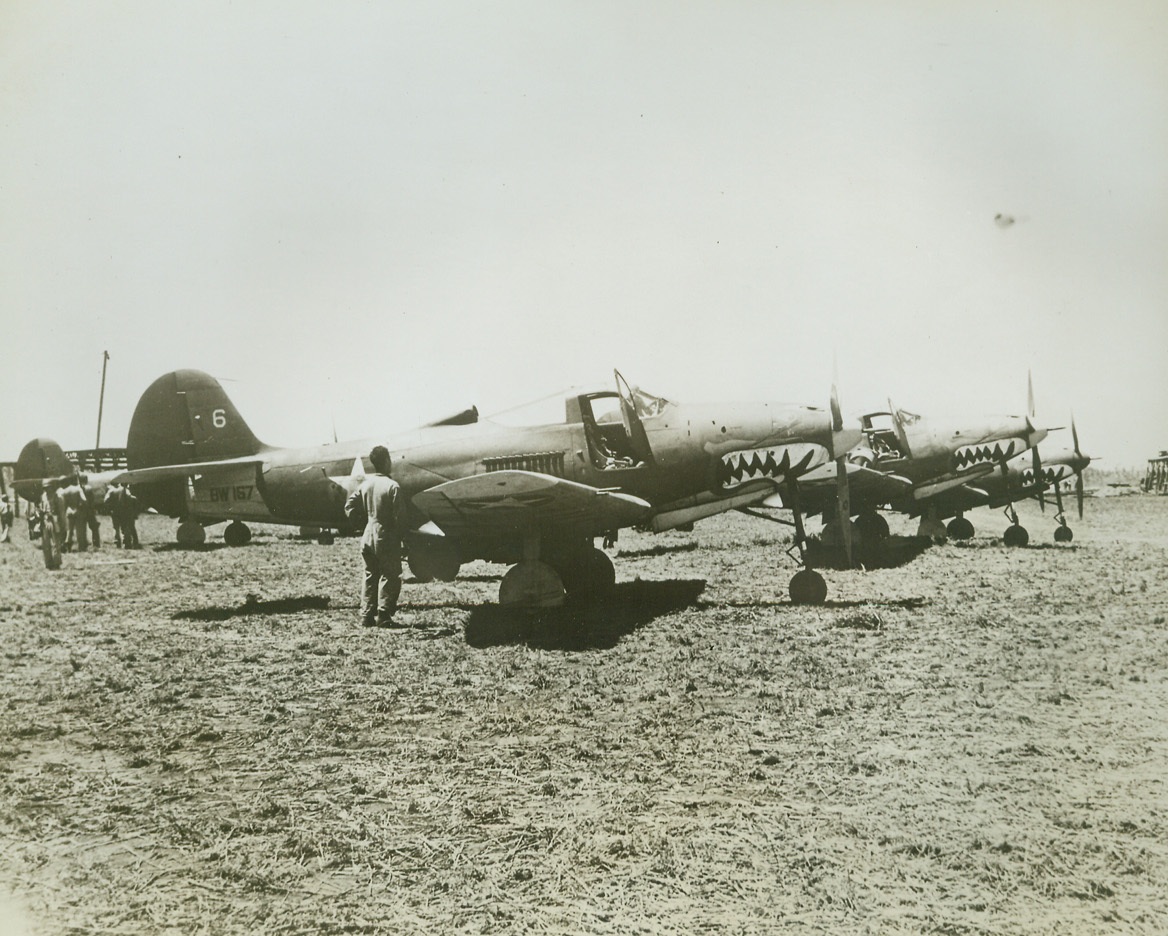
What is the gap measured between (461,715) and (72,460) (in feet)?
44.1

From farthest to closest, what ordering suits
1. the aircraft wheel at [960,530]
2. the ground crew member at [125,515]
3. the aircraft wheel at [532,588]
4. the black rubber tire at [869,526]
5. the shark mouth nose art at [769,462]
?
the ground crew member at [125,515] → the aircraft wheel at [960,530] → the black rubber tire at [869,526] → the shark mouth nose art at [769,462] → the aircraft wheel at [532,588]

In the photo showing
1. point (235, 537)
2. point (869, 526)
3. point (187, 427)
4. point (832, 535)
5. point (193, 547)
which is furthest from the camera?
point (235, 537)

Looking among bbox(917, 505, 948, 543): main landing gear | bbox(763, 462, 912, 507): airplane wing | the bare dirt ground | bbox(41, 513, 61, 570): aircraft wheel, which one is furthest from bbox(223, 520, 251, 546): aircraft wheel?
bbox(917, 505, 948, 543): main landing gear

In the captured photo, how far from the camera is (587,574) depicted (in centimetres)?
856

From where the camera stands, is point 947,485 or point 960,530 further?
point 960,530

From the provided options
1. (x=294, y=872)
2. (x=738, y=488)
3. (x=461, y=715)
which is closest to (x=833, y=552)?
(x=738, y=488)

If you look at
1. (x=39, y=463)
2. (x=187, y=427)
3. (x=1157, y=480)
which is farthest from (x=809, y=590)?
(x=1157, y=480)

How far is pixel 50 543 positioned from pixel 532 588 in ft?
29.6

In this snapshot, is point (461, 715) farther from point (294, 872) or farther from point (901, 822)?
point (901, 822)

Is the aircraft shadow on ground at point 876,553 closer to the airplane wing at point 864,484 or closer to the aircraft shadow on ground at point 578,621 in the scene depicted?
the airplane wing at point 864,484

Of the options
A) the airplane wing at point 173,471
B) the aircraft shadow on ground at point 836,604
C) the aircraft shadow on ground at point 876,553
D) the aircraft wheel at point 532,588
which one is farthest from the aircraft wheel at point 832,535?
the airplane wing at point 173,471

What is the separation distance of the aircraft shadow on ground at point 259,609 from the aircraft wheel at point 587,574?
9.16 feet

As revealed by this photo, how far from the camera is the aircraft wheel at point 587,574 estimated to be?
334 inches

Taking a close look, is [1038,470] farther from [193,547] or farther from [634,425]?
[193,547]
